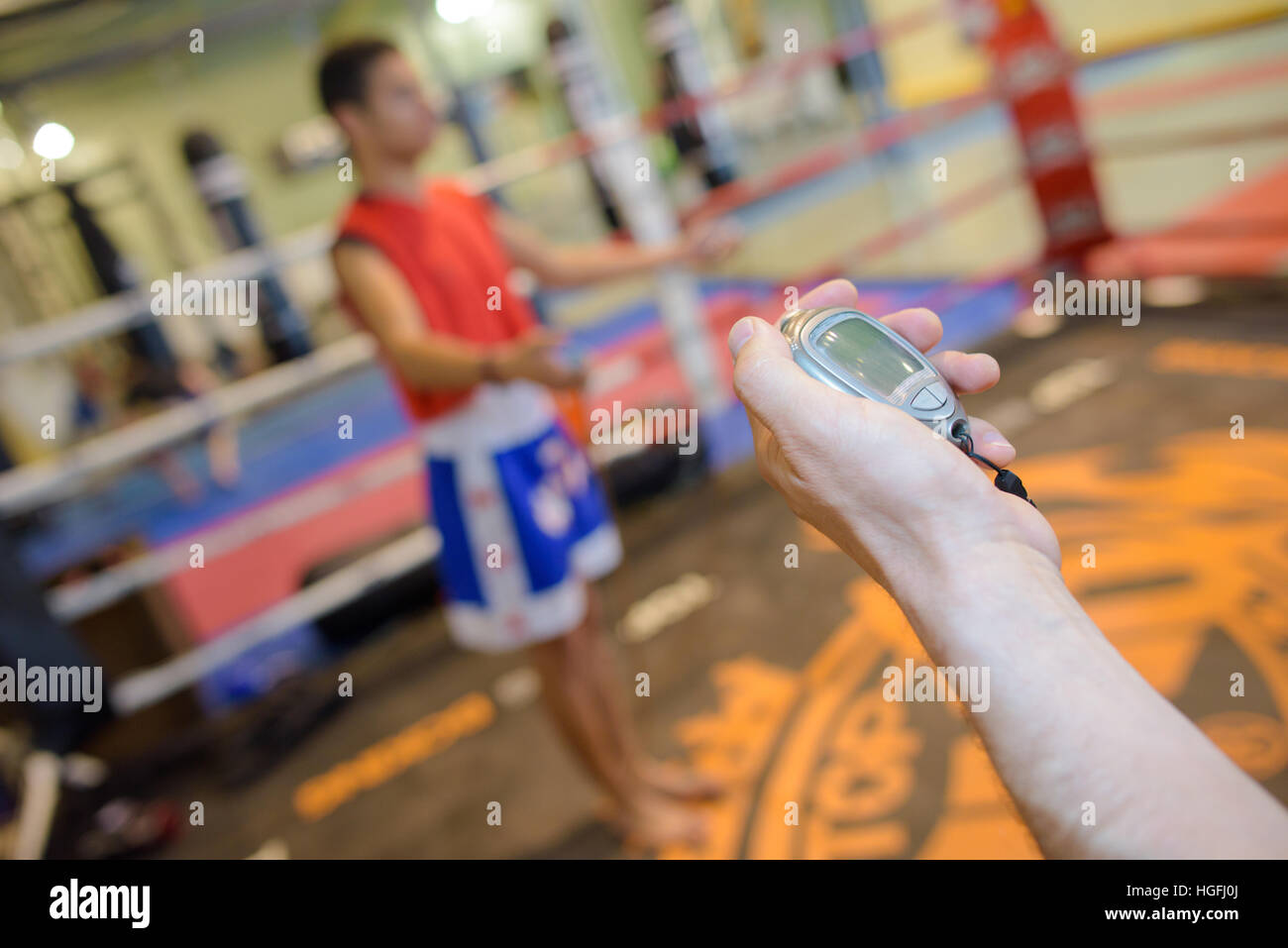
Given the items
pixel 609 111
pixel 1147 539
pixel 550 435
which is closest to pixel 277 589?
pixel 609 111

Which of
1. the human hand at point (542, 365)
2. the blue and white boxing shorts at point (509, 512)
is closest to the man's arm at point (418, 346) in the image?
the human hand at point (542, 365)

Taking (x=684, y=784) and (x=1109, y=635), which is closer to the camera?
(x=1109, y=635)

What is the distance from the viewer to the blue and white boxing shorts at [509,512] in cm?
136

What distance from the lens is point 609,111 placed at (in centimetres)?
278

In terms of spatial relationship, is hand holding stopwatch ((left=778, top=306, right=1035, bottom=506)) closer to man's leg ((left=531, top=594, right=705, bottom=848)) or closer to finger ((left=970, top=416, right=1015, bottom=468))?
finger ((left=970, top=416, right=1015, bottom=468))

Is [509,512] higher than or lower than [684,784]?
higher

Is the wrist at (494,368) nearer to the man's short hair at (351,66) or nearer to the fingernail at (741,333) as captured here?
the man's short hair at (351,66)

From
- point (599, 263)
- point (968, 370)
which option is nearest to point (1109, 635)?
point (968, 370)

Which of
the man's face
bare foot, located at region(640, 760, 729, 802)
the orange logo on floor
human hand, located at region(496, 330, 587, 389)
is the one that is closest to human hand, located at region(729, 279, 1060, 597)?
human hand, located at region(496, 330, 587, 389)

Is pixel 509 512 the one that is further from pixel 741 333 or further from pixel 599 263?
pixel 741 333

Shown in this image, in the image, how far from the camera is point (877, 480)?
52cm

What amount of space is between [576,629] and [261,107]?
30.7ft

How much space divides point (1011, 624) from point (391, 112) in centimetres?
119

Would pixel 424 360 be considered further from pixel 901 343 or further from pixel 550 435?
pixel 901 343
